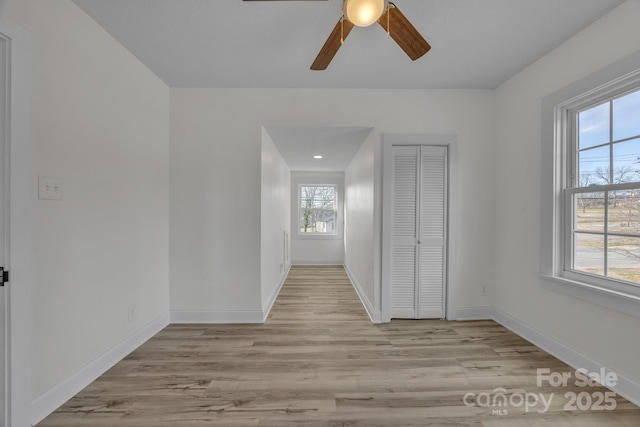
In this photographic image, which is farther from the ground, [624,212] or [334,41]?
[334,41]

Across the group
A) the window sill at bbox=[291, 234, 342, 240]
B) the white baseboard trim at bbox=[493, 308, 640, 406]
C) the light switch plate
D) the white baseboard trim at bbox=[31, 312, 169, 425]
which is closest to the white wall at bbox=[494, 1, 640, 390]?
the white baseboard trim at bbox=[493, 308, 640, 406]

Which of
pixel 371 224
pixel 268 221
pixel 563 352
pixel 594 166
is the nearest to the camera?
pixel 594 166

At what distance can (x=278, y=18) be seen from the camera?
6.04ft

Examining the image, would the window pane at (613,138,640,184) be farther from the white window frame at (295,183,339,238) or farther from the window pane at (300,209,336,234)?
the window pane at (300,209,336,234)

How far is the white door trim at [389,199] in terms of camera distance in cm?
289

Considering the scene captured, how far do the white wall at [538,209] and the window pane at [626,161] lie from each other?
560mm

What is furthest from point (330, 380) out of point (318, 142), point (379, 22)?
point (318, 142)

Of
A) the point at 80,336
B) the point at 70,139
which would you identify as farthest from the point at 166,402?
the point at 70,139

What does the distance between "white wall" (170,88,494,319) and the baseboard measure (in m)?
0.01

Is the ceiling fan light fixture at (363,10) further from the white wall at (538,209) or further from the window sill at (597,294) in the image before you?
the window sill at (597,294)

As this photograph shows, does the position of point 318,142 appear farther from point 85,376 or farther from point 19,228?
point 85,376

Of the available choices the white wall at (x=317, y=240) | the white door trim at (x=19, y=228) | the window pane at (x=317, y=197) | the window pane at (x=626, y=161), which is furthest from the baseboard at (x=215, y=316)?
the window pane at (x=317, y=197)

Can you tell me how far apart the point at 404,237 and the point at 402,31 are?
80.3 inches

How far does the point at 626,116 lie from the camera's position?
1.81 metres
